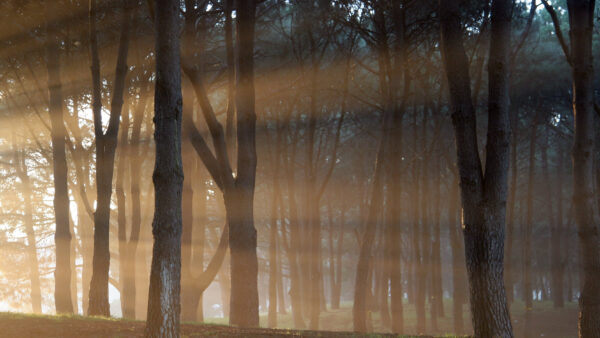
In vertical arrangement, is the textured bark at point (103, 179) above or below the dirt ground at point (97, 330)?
above

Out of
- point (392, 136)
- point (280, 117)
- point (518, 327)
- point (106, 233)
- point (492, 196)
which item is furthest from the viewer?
point (518, 327)

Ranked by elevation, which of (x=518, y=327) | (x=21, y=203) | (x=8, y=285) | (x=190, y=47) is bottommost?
(x=518, y=327)

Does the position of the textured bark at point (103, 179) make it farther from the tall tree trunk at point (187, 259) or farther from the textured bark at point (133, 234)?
the textured bark at point (133, 234)

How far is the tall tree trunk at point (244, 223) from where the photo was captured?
36.3ft

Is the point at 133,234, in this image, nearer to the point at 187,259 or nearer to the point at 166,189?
the point at 187,259

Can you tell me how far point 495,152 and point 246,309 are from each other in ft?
20.8

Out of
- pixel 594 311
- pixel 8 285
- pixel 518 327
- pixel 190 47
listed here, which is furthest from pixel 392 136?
pixel 8 285

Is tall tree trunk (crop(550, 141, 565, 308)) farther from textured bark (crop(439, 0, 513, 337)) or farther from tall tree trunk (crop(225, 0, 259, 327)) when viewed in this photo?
textured bark (crop(439, 0, 513, 337))

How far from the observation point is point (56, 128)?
1468 cm

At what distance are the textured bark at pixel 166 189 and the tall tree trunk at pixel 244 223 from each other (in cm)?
399

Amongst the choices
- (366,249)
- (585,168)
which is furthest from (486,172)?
(366,249)

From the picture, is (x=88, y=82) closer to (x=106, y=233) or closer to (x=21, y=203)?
(x=106, y=233)

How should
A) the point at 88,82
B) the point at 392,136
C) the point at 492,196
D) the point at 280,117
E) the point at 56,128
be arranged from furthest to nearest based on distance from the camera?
1. the point at 280,117
2. the point at 88,82
3. the point at 392,136
4. the point at 56,128
5. the point at 492,196

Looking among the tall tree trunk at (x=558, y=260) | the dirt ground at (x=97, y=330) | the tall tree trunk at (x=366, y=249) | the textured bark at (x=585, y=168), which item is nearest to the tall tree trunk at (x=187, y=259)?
the dirt ground at (x=97, y=330)
